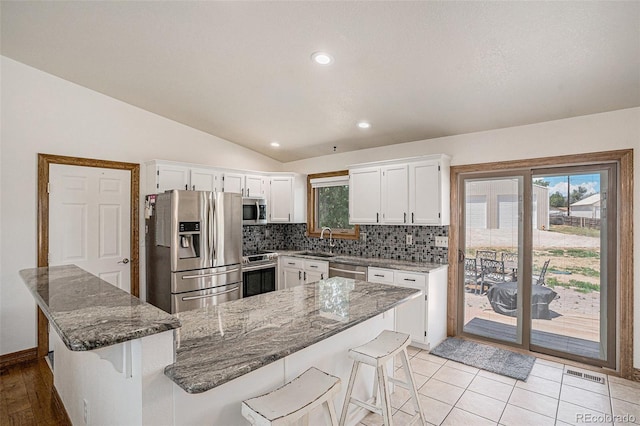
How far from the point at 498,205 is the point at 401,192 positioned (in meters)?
1.09

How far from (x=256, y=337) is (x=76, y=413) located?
1613mm

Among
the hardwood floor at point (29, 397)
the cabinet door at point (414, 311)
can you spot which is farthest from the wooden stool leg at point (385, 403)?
the hardwood floor at point (29, 397)

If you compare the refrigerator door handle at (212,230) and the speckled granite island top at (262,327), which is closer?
the speckled granite island top at (262,327)

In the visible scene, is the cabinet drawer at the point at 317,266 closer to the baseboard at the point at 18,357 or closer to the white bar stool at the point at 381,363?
the white bar stool at the point at 381,363

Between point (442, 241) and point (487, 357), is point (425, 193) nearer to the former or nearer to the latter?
point (442, 241)

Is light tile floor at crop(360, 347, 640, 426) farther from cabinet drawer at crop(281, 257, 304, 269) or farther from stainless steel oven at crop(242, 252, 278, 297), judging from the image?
stainless steel oven at crop(242, 252, 278, 297)

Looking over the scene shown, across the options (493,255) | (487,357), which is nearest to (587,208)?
(493,255)

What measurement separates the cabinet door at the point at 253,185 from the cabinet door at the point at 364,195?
1.46 metres

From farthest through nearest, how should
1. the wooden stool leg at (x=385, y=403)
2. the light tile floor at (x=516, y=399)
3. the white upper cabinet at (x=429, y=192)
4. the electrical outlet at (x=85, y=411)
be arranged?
the white upper cabinet at (x=429, y=192)
the light tile floor at (x=516, y=399)
the electrical outlet at (x=85, y=411)
the wooden stool leg at (x=385, y=403)

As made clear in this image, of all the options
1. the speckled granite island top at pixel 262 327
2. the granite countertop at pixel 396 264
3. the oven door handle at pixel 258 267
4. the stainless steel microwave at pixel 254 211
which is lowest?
the oven door handle at pixel 258 267

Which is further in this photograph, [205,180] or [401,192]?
[205,180]

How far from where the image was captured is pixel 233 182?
15.4 feet

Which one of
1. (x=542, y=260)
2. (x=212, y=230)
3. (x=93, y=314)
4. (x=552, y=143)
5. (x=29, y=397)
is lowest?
(x=29, y=397)

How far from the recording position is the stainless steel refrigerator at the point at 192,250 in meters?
3.63
